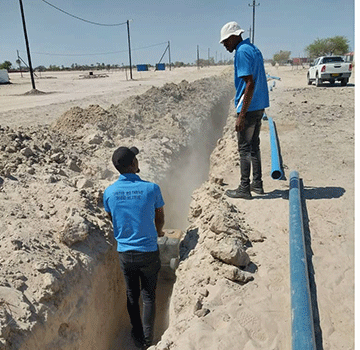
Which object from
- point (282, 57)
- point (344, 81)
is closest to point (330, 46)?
point (282, 57)

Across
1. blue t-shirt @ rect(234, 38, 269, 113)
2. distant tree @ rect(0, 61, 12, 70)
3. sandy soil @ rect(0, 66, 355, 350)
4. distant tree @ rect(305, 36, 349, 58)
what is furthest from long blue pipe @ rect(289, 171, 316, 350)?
distant tree @ rect(0, 61, 12, 70)

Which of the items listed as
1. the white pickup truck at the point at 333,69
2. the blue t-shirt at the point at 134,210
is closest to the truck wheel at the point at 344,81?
the white pickup truck at the point at 333,69

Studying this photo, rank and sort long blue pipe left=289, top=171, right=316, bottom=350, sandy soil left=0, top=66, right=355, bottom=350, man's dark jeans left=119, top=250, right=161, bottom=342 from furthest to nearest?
1. man's dark jeans left=119, top=250, right=161, bottom=342
2. sandy soil left=0, top=66, right=355, bottom=350
3. long blue pipe left=289, top=171, right=316, bottom=350

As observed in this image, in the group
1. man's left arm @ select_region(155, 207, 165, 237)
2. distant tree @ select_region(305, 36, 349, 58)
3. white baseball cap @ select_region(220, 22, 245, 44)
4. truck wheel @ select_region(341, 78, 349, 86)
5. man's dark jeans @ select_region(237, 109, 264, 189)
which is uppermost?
distant tree @ select_region(305, 36, 349, 58)

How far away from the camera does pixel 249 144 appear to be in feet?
13.6

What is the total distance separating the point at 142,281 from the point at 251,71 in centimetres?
252

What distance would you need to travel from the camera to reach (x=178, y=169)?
630 centimetres

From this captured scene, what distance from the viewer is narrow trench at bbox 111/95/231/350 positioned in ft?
12.5

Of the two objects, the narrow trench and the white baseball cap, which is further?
the narrow trench

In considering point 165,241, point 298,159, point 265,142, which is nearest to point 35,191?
point 165,241

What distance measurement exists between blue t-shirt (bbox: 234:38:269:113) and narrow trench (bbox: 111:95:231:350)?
2.02 metres

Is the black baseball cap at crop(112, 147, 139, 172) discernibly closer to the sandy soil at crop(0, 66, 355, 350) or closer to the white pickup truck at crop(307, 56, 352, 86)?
the sandy soil at crop(0, 66, 355, 350)

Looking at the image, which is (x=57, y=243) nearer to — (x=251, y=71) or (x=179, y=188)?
(x=251, y=71)

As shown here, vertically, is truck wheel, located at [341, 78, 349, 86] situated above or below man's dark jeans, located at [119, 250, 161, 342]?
above
